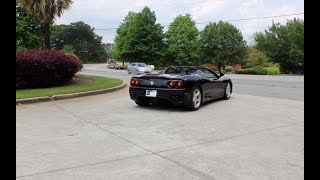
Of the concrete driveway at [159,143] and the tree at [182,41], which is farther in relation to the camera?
the tree at [182,41]

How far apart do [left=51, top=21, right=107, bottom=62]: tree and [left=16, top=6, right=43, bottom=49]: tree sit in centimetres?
9358

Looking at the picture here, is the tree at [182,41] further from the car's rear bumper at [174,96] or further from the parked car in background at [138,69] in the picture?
the car's rear bumper at [174,96]

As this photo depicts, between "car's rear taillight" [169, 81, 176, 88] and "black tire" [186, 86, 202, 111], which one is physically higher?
"car's rear taillight" [169, 81, 176, 88]

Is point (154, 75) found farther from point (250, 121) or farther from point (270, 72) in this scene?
point (270, 72)

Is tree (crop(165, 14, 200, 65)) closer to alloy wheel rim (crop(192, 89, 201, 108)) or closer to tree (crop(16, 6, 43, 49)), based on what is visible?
tree (crop(16, 6, 43, 49))

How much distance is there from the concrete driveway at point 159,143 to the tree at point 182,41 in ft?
156

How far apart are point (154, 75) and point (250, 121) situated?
2.80m

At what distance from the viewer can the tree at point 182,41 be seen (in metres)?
56.2

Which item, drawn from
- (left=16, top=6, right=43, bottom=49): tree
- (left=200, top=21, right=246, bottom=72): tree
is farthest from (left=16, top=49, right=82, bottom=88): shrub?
(left=200, top=21, right=246, bottom=72): tree

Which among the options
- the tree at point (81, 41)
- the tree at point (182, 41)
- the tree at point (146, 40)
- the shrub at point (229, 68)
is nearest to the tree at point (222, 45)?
the shrub at point (229, 68)

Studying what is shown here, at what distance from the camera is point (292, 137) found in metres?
5.82

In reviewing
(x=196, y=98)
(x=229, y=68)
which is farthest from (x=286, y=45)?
(x=196, y=98)

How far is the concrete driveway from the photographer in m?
3.98

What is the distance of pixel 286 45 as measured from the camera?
149 feet
